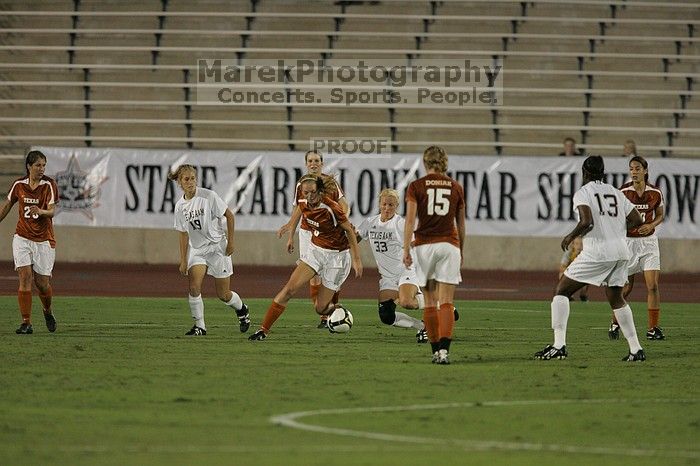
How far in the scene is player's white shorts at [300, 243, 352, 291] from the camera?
14328mm

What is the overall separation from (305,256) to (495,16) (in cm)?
1786

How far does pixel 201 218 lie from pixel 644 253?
535 centimetres

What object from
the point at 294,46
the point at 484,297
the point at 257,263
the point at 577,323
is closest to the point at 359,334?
the point at 577,323

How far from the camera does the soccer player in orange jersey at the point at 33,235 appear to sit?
1481 centimetres

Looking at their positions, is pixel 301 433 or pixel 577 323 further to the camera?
pixel 577 323

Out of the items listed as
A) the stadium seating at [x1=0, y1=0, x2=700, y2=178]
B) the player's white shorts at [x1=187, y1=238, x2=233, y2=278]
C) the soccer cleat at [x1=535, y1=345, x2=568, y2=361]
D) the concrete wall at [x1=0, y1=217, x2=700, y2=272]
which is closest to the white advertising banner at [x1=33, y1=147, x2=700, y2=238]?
the concrete wall at [x1=0, y1=217, x2=700, y2=272]

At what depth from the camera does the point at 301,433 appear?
26.6 feet

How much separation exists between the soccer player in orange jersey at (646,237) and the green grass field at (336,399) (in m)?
0.38

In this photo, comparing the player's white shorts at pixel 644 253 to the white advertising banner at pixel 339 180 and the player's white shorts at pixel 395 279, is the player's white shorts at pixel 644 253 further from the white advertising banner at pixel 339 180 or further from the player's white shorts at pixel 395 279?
the white advertising banner at pixel 339 180

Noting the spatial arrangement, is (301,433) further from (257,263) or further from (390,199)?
(257,263)

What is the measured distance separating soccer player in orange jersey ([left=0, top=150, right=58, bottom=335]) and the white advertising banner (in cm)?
1190

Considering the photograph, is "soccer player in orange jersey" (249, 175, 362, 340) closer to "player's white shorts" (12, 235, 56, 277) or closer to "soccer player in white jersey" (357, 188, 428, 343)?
"soccer player in white jersey" (357, 188, 428, 343)

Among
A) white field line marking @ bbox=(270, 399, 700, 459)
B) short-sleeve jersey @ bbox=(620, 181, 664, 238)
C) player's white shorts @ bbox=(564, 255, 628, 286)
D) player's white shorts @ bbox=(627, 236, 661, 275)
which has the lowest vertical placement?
white field line marking @ bbox=(270, 399, 700, 459)

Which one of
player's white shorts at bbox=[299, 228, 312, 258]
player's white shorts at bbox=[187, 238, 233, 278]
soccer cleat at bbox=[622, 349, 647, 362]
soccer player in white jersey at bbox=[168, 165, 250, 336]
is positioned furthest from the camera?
player's white shorts at bbox=[299, 228, 312, 258]
